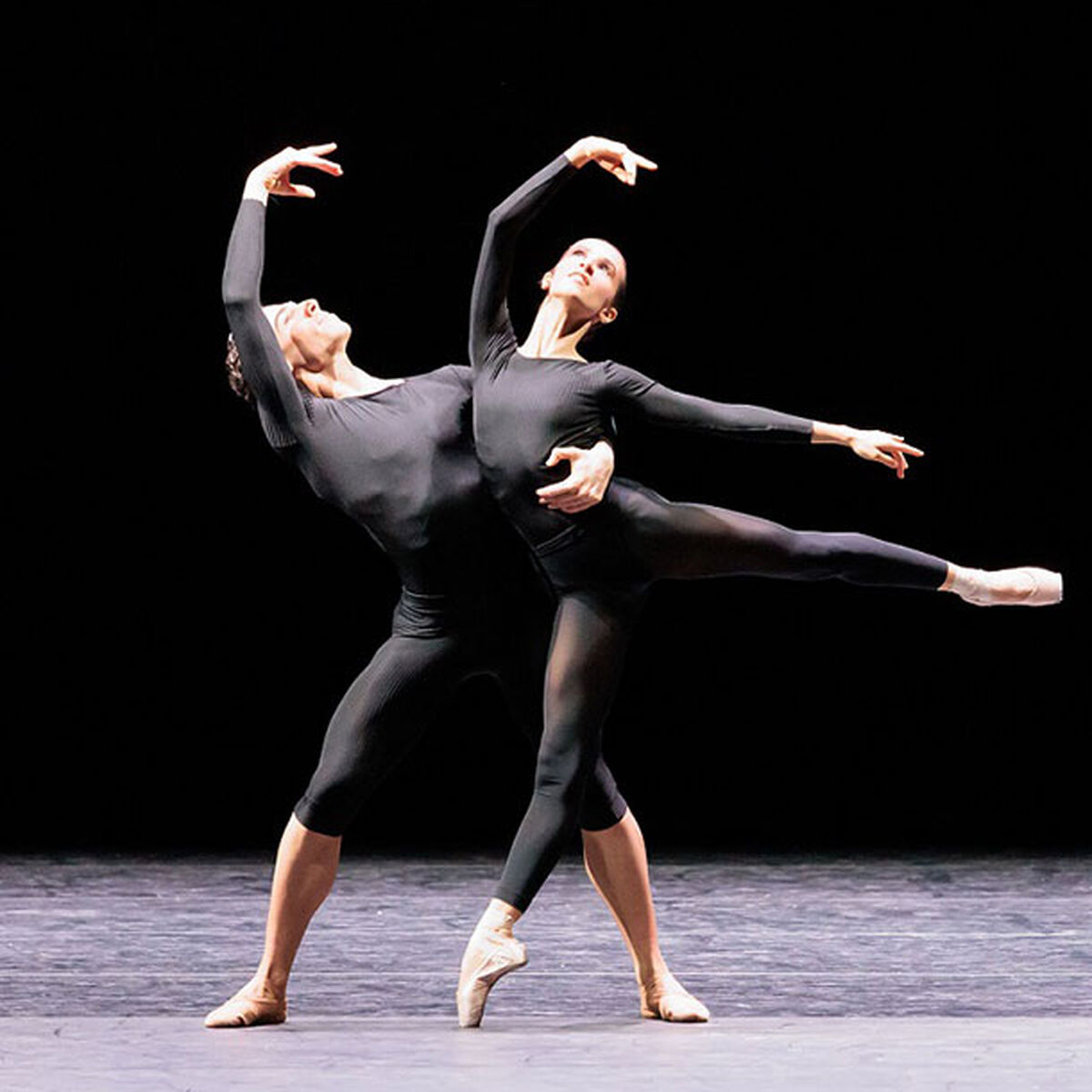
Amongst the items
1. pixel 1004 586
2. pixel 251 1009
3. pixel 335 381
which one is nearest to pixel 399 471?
pixel 335 381

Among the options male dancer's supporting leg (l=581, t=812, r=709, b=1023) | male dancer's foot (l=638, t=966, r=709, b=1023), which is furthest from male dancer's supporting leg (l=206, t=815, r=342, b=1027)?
male dancer's foot (l=638, t=966, r=709, b=1023)

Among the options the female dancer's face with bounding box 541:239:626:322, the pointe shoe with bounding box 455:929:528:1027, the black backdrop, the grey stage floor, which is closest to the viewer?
the grey stage floor

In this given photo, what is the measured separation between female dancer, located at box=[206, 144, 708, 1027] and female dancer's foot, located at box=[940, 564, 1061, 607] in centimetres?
57

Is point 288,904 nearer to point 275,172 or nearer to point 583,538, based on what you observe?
point 583,538

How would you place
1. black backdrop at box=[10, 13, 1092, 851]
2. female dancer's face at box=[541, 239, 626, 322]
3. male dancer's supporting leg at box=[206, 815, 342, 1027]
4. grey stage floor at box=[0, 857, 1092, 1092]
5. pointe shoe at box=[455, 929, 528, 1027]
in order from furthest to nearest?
black backdrop at box=[10, 13, 1092, 851] < female dancer's face at box=[541, 239, 626, 322] < male dancer's supporting leg at box=[206, 815, 342, 1027] < pointe shoe at box=[455, 929, 528, 1027] < grey stage floor at box=[0, 857, 1092, 1092]

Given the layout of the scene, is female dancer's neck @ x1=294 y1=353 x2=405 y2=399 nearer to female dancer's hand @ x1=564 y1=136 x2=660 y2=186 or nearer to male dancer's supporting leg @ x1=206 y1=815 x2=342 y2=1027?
female dancer's hand @ x1=564 y1=136 x2=660 y2=186

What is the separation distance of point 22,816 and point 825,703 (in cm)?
215

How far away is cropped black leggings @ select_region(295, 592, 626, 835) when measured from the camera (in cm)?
356

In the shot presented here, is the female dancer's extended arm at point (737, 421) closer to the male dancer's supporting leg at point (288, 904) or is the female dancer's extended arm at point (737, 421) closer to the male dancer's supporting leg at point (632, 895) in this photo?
the male dancer's supporting leg at point (632, 895)

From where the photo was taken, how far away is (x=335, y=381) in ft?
12.3

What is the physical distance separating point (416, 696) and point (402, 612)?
145mm

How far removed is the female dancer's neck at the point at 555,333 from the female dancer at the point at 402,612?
0.50 ft

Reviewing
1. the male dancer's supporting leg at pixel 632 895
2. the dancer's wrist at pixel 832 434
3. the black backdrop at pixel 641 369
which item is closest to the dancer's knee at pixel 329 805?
the male dancer's supporting leg at pixel 632 895

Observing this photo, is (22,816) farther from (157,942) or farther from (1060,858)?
(1060,858)
